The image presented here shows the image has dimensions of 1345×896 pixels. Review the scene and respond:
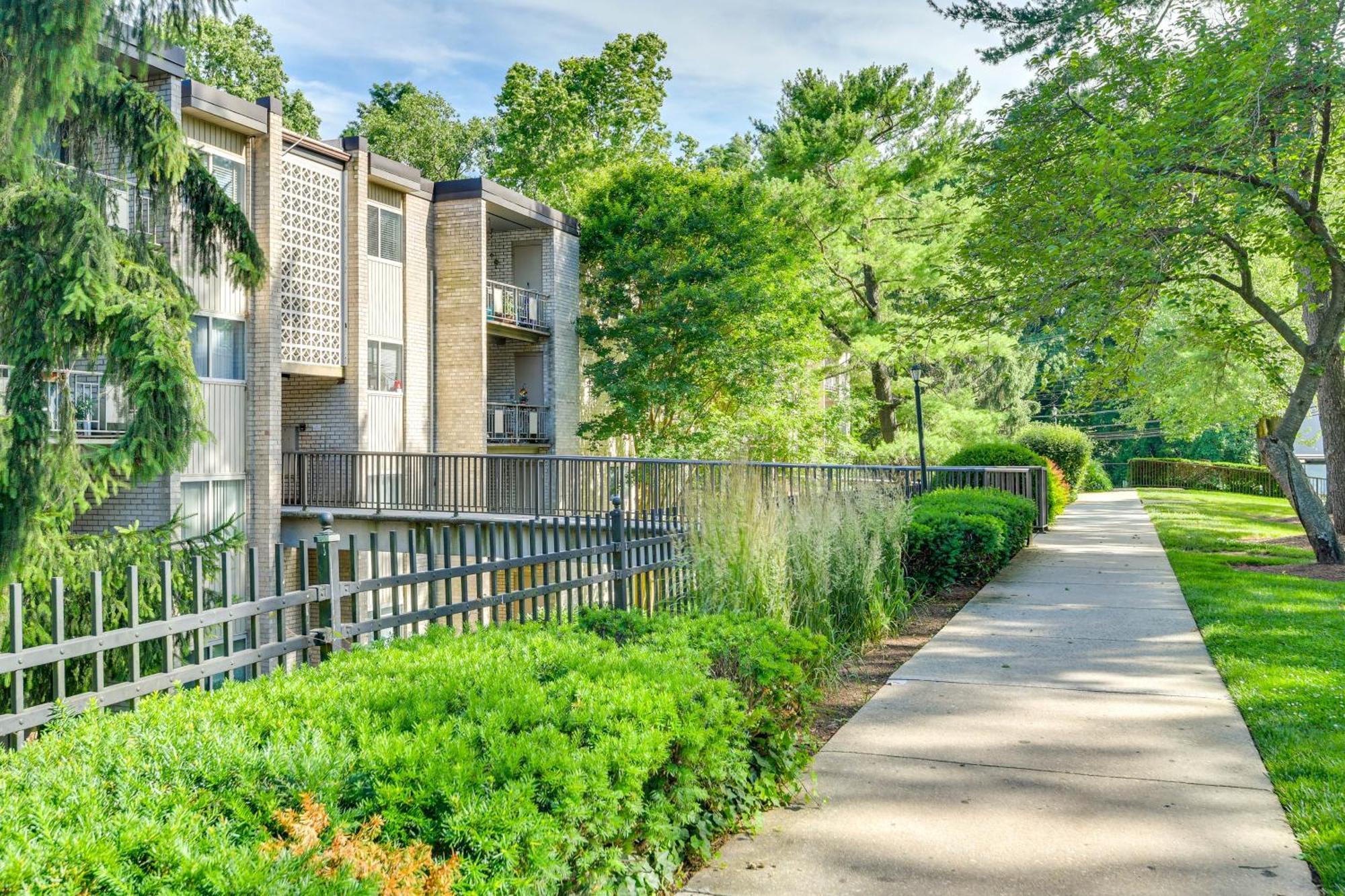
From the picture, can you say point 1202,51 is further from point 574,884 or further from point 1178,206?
point 574,884

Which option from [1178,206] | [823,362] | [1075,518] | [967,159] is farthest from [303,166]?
[823,362]

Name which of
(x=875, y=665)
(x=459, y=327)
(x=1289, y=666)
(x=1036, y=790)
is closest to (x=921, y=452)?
(x=875, y=665)

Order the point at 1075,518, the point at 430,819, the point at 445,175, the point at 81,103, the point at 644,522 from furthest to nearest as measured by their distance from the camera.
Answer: the point at 445,175 < the point at 1075,518 < the point at 81,103 < the point at 644,522 < the point at 430,819

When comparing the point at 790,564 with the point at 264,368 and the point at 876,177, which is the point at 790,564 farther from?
the point at 876,177

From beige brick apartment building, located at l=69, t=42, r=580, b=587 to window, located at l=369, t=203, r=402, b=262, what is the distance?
0.12ft

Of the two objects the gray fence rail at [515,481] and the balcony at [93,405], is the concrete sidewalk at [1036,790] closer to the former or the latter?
the gray fence rail at [515,481]

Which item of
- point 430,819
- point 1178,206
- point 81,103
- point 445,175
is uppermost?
point 445,175

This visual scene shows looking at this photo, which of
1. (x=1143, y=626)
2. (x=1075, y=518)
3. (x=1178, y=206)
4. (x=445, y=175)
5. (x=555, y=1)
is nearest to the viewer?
(x=1143, y=626)

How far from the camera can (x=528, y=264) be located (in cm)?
2481

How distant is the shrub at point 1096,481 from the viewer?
123ft

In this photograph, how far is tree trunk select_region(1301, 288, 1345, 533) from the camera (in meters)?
15.4

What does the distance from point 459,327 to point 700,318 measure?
18.7ft

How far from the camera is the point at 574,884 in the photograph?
274 cm

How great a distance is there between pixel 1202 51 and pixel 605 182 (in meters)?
15.8
